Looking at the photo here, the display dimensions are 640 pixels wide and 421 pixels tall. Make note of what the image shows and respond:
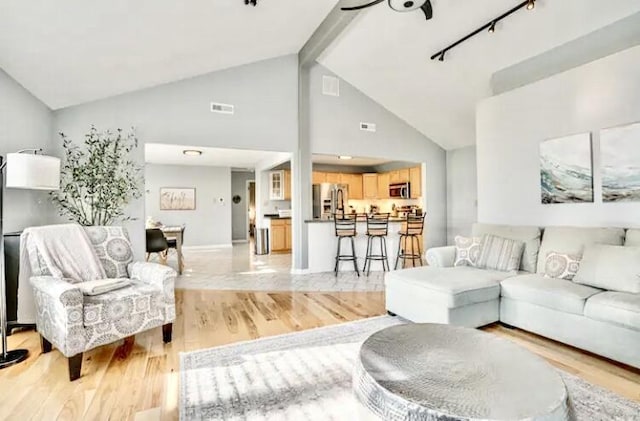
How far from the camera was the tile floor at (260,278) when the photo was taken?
4.79m

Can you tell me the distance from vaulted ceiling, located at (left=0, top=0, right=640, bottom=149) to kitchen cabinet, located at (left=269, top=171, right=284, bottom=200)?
3661 mm

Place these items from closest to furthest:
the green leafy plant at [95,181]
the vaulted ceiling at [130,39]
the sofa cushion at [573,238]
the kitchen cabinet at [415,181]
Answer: the vaulted ceiling at [130,39], the sofa cushion at [573,238], the green leafy plant at [95,181], the kitchen cabinet at [415,181]

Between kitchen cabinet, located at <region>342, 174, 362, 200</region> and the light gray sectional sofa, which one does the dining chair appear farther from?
kitchen cabinet, located at <region>342, 174, 362, 200</region>

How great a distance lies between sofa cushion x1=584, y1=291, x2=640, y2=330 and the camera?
7.27 ft

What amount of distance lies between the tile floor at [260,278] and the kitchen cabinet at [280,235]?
1112 mm

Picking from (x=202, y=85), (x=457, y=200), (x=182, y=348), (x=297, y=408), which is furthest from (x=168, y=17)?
(x=457, y=200)

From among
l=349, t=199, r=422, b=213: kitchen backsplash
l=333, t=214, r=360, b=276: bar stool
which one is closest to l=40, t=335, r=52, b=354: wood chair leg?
l=333, t=214, r=360, b=276: bar stool

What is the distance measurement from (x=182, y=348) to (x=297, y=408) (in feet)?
4.29

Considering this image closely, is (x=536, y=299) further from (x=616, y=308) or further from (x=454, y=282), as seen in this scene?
(x=454, y=282)

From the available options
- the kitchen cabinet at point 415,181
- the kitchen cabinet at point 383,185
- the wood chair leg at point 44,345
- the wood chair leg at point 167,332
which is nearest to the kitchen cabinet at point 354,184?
the kitchen cabinet at point 383,185

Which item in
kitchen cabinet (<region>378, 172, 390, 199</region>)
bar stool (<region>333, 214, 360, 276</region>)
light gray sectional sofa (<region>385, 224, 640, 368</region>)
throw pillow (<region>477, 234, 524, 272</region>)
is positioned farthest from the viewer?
kitchen cabinet (<region>378, 172, 390, 199</region>)

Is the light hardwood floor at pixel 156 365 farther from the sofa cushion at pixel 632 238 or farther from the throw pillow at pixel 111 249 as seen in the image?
the sofa cushion at pixel 632 238

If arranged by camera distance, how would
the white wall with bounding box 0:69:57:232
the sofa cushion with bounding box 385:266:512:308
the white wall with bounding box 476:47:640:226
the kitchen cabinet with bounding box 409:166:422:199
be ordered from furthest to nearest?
the kitchen cabinet with bounding box 409:166:422:199, the white wall with bounding box 476:47:640:226, the white wall with bounding box 0:69:57:232, the sofa cushion with bounding box 385:266:512:308

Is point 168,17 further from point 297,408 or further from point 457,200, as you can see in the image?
point 457,200
